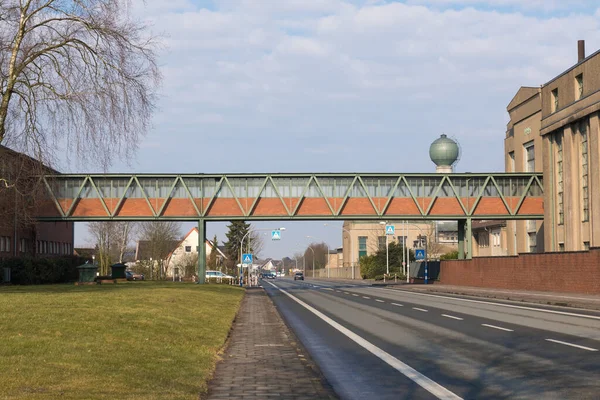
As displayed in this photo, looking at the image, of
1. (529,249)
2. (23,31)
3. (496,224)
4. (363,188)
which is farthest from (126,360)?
(496,224)

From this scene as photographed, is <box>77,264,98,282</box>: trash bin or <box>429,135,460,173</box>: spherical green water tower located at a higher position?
<box>429,135,460,173</box>: spherical green water tower

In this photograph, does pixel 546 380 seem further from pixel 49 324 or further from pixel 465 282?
pixel 465 282

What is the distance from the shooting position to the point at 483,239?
9219 centimetres

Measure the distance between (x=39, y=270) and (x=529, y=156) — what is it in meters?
40.6

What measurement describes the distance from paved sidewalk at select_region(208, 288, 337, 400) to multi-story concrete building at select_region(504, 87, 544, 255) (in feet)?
164

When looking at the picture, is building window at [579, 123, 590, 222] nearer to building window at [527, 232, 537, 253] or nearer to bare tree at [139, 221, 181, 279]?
building window at [527, 232, 537, 253]

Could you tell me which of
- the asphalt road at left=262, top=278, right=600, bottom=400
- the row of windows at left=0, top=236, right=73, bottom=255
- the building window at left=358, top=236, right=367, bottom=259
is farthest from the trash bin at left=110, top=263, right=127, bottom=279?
the building window at left=358, top=236, right=367, bottom=259

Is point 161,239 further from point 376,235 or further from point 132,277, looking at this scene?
point 376,235

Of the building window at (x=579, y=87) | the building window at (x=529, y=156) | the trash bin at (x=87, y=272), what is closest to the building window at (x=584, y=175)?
the building window at (x=579, y=87)

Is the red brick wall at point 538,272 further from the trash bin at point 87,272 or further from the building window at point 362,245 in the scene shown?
the building window at point 362,245

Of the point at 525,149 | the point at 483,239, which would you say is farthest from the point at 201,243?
the point at 483,239

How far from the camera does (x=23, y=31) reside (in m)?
23.9

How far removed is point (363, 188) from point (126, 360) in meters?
47.0

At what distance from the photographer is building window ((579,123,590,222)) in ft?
158
